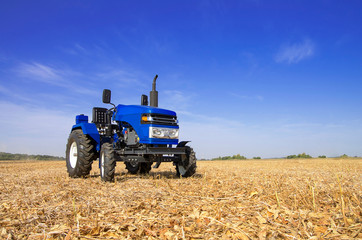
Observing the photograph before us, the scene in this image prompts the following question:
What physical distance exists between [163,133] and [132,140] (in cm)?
87

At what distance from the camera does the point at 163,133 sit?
7199 mm

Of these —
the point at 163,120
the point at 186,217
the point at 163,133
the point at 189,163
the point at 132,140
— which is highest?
the point at 163,120

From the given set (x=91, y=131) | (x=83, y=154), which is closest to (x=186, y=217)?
(x=83, y=154)

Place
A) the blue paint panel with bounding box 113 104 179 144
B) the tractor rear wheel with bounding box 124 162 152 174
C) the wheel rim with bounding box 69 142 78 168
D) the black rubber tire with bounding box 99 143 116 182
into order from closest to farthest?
the black rubber tire with bounding box 99 143 116 182 → the blue paint panel with bounding box 113 104 179 144 → the wheel rim with bounding box 69 142 78 168 → the tractor rear wheel with bounding box 124 162 152 174

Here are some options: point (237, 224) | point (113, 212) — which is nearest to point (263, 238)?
point (237, 224)

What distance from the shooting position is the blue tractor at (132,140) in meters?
6.87

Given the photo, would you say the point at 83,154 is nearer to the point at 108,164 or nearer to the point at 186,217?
the point at 108,164

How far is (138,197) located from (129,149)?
279cm

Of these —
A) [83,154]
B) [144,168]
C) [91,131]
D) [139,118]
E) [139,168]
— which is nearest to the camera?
[139,118]

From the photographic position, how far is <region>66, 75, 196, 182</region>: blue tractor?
22.6ft

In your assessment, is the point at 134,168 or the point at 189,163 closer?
the point at 189,163

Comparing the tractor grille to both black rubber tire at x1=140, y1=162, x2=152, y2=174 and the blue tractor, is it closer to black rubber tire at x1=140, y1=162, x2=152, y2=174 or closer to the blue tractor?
the blue tractor

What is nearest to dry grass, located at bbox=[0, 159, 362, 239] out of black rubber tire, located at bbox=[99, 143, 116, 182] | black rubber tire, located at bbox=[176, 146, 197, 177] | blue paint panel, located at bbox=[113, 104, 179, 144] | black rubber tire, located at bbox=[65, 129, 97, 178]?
black rubber tire, located at bbox=[99, 143, 116, 182]

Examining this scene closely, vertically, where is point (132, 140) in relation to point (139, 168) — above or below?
above
